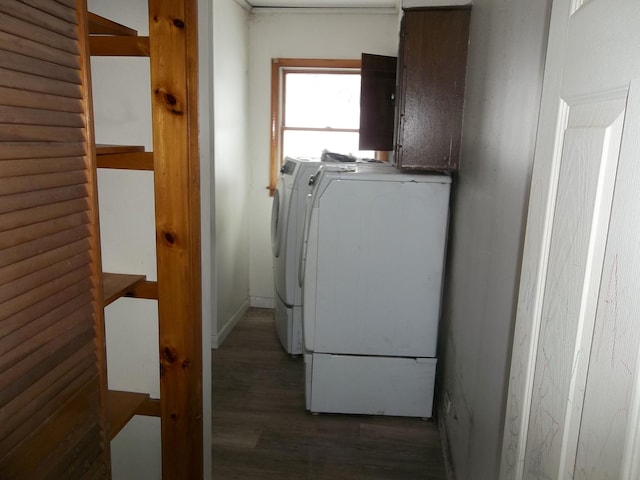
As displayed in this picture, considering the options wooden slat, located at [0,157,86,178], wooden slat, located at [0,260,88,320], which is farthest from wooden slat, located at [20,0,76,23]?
wooden slat, located at [0,260,88,320]

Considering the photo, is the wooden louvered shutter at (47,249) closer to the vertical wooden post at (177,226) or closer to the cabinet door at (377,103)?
the vertical wooden post at (177,226)

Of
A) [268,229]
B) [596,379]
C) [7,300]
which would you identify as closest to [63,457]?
[7,300]

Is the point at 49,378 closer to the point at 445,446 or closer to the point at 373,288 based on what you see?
the point at 373,288

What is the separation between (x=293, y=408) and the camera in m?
2.85

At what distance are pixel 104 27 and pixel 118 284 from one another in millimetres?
729

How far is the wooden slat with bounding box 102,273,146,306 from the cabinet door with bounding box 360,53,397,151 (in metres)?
1.90

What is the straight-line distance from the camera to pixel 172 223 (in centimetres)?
161

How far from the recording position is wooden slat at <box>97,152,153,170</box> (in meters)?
1.59

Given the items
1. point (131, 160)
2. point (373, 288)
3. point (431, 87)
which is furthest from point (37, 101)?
point (373, 288)

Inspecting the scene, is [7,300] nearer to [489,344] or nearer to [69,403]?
[69,403]

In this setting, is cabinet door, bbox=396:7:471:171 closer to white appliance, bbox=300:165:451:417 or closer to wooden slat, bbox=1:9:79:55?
white appliance, bbox=300:165:451:417

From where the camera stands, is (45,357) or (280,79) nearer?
(45,357)

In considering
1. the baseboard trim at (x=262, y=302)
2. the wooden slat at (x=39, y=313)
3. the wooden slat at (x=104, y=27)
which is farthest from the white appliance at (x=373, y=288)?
the baseboard trim at (x=262, y=302)

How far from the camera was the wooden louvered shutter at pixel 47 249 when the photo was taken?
2.91 feet
